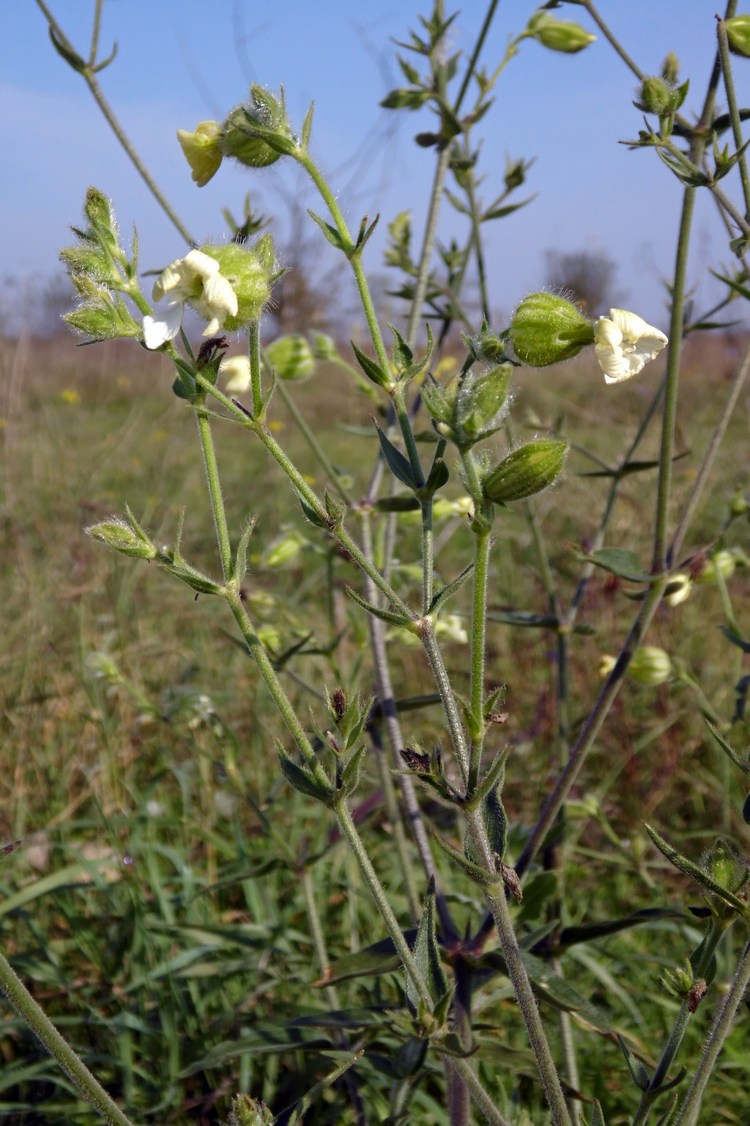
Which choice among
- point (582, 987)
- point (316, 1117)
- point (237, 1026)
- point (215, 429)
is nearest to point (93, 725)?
point (237, 1026)

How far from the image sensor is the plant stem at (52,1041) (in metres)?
0.89

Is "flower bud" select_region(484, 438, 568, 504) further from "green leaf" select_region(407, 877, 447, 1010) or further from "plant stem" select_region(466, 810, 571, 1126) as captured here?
"green leaf" select_region(407, 877, 447, 1010)

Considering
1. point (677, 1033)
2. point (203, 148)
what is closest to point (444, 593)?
point (677, 1033)

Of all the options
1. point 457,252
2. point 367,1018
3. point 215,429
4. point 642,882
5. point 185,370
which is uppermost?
point 185,370

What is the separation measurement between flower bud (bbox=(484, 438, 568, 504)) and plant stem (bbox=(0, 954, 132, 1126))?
25.0 inches

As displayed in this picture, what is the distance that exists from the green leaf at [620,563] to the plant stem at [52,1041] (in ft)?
2.97

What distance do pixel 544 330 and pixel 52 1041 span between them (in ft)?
2.79

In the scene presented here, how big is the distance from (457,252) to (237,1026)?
1.59 metres

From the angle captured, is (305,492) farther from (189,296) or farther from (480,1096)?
(480,1096)

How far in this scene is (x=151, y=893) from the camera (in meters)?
2.04

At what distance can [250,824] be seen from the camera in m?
2.31

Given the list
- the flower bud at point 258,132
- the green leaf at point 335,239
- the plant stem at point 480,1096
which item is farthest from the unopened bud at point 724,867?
the flower bud at point 258,132

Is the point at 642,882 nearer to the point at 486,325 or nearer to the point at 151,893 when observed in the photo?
the point at 151,893

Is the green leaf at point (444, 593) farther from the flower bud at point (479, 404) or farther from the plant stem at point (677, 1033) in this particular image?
the plant stem at point (677, 1033)
